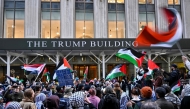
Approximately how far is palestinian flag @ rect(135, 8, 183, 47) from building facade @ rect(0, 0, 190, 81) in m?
20.7

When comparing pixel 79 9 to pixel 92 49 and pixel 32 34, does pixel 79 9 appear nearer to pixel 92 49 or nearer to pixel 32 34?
pixel 32 34

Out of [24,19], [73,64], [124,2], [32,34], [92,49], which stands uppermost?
[124,2]

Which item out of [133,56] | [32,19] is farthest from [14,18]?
[133,56]

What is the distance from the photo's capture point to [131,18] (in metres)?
31.0

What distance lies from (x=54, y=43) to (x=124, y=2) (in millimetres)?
12575

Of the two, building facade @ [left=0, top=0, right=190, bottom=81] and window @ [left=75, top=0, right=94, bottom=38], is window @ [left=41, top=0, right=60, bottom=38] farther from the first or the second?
window @ [left=75, top=0, right=94, bottom=38]

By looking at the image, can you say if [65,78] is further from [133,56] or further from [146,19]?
[146,19]

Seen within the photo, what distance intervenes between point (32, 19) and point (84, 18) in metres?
6.39

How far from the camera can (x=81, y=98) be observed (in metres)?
7.22

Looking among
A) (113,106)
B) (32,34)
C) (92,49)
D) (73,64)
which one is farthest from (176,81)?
(32,34)

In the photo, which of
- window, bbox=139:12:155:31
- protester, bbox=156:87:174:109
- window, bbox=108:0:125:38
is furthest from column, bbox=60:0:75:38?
protester, bbox=156:87:174:109

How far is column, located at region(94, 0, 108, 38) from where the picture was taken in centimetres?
3016

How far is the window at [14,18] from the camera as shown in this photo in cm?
2973

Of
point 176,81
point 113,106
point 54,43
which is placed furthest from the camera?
point 54,43
